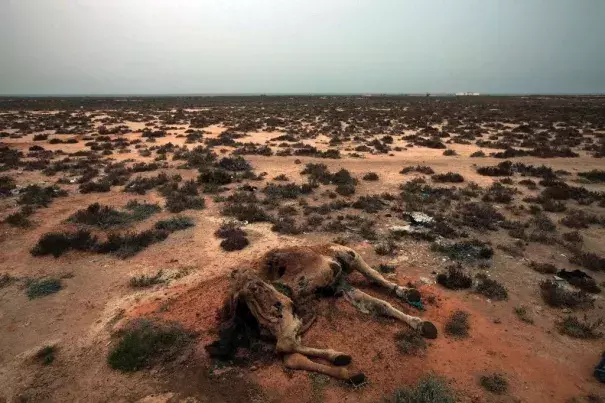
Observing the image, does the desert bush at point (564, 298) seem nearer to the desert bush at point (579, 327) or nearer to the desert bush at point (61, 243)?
the desert bush at point (579, 327)

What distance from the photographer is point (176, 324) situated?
6.70 meters

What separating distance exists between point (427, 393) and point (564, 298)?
4.65 meters

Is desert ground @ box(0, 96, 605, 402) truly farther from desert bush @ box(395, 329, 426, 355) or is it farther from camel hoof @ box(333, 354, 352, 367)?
camel hoof @ box(333, 354, 352, 367)

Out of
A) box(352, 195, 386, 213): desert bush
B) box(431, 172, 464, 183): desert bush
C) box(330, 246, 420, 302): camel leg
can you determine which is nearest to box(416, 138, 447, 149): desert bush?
box(431, 172, 464, 183): desert bush

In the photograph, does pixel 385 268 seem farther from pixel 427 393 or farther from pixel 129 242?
pixel 129 242

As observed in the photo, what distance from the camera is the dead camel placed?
5668mm

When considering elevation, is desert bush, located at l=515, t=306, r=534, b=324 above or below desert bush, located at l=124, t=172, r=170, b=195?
below

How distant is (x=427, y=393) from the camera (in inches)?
198

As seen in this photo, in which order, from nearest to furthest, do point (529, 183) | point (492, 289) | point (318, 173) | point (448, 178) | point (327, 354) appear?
point (327, 354) → point (492, 289) → point (529, 183) → point (448, 178) → point (318, 173)

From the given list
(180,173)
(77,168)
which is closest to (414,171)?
(180,173)

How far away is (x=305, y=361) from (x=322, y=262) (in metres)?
1.96

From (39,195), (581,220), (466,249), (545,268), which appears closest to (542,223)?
(581,220)

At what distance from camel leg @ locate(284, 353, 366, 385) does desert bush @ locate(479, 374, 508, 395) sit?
1.87m

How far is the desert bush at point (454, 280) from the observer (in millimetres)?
8180
